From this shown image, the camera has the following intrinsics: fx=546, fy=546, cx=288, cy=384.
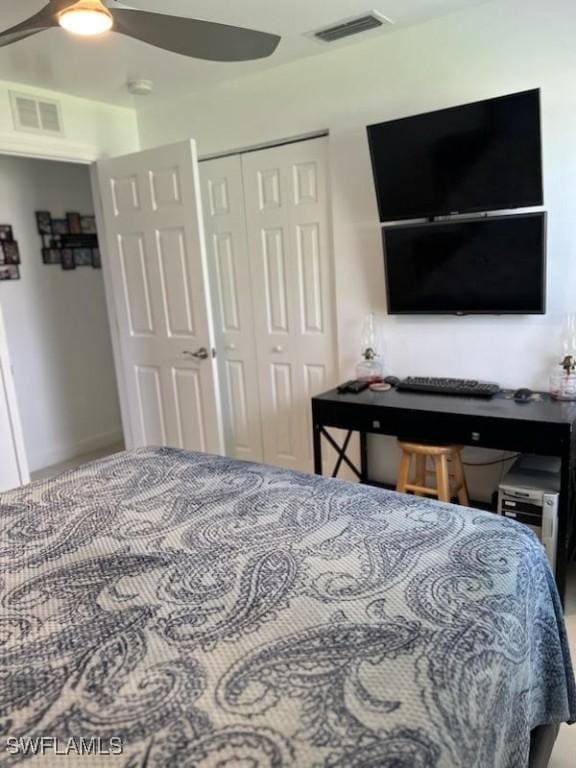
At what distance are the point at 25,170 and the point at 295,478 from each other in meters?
3.41

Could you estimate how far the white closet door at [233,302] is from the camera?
344 centimetres

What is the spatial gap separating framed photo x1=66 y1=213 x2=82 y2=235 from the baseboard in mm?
1671

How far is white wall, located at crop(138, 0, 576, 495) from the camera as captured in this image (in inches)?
92.2

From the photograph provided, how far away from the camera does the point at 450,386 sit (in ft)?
8.67

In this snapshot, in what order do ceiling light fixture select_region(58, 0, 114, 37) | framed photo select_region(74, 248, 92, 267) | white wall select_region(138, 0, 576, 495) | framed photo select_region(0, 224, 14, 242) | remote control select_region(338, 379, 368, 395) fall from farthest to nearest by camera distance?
1. framed photo select_region(74, 248, 92, 267)
2. framed photo select_region(0, 224, 14, 242)
3. remote control select_region(338, 379, 368, 395)
4. white wall select_region(138, 0, 576, 495)
5. ceiling light fixture select_region(58, 0, 114, 37)

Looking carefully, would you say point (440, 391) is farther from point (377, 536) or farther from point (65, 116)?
point (65, 116)

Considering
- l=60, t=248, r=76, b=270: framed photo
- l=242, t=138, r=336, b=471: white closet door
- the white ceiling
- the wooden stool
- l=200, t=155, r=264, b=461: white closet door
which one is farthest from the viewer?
l=60, t=248, r=76, b=270: framed photo

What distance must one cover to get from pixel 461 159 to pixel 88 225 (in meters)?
3.11

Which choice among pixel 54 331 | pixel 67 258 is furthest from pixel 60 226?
pixel 54 331

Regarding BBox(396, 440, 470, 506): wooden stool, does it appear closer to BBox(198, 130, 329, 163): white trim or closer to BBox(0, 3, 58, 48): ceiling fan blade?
BBox(198, 130, 329, 163): white trim

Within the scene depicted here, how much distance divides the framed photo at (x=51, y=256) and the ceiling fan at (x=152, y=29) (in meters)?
2.47

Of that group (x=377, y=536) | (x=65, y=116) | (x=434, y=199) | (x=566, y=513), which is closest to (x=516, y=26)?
(x=434, y=199)

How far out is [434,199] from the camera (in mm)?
2541

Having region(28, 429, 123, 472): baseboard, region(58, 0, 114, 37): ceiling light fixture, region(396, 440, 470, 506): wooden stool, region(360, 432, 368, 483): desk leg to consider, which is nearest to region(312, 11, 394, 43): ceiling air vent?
region(58, 0, 114, 37): ceiling light fixture
